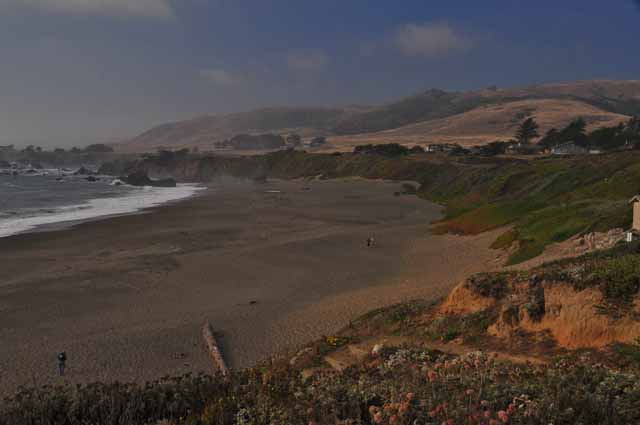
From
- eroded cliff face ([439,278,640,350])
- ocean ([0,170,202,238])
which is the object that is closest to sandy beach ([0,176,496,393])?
eroded cliff face ([439,278,640,350])

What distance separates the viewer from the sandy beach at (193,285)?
14.5 m

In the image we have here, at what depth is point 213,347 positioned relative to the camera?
1439 centimetres

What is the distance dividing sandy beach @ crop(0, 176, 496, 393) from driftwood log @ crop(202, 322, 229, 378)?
23cm

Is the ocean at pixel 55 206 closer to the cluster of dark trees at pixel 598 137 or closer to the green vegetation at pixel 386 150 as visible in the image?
the green vegetation at pixel 386 150

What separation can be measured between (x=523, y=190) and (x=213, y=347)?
32.6 metres

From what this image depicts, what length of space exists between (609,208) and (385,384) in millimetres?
19768

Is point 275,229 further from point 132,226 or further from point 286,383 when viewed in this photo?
point 286,383

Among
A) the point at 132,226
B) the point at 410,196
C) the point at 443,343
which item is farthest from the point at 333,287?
the point at 410,196

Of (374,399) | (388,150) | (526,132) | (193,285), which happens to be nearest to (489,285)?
(374,399)

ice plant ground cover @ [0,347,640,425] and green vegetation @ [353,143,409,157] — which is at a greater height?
green vegetation @ [353,143,409,157]

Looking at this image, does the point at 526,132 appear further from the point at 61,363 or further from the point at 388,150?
the point at 61,363

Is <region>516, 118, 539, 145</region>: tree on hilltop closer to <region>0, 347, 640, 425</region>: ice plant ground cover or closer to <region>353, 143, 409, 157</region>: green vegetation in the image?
<region>353, 143, 409, 157</region>: green vegetation

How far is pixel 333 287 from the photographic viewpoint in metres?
20.8

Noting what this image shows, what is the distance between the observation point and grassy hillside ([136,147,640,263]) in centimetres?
2203
